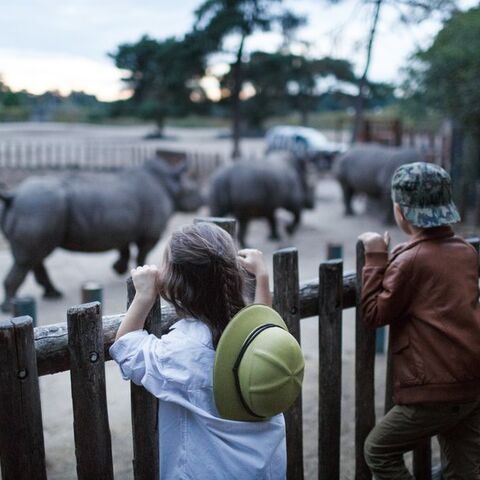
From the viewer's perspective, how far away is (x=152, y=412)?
6.46 feet

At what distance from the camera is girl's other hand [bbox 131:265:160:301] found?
1.70 m

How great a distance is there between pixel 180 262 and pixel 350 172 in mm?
11007

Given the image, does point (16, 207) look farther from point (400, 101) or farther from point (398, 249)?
point (400, 101)

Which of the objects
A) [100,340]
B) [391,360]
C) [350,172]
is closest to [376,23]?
[350,172]

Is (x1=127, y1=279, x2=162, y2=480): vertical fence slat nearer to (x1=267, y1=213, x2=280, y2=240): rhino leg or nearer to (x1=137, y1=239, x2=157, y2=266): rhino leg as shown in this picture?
(x1=137, y1=239, x2=157, y2=266): rhino leg

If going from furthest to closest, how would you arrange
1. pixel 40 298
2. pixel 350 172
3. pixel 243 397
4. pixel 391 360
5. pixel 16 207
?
pixel 350 172
pixel 40 298
pixel 16 207
pixel 391 360
pixel 243 397

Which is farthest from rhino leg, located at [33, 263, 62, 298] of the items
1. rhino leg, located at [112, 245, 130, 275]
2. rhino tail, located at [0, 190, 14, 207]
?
rhino leg, located at [112, 245, 130, 275]

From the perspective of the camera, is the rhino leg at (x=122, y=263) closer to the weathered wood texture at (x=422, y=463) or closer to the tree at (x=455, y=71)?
the tree at (x=455, y=71)

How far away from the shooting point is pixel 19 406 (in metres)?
1.69

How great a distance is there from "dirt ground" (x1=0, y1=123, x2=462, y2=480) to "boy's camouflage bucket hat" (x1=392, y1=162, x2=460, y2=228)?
58.4 inches

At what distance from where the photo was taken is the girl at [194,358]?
5.33 feet

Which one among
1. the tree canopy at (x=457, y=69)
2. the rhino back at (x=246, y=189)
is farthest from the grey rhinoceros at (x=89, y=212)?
the tree canopy at (x=457, y=69)

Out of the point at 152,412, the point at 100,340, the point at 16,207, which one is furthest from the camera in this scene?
the point at 16,207

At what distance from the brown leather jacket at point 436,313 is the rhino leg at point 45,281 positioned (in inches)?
195
